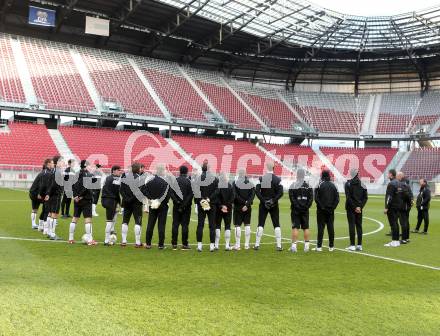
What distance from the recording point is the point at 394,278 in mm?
8125

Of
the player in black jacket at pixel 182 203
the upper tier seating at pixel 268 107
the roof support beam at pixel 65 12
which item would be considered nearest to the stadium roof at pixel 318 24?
the roof support beam at pixel 65 12

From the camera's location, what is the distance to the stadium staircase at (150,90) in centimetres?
4666

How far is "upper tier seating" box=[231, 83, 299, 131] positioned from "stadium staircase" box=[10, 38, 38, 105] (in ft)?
86.5

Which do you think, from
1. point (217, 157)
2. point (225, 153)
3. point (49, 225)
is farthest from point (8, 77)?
point (49, 225)

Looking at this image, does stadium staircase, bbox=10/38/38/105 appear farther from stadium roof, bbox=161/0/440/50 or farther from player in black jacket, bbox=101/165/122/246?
player in black jacket, bbox=101/165/122/246

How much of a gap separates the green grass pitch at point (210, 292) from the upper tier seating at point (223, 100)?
138 feet

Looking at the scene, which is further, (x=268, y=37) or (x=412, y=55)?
(x=412, y=55)

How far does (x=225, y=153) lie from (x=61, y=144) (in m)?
17.2

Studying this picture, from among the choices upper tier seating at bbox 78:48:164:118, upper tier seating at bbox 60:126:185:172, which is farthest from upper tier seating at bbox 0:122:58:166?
upper tier seating at bbox 78:48:164:118

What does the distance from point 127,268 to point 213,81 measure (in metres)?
49.7

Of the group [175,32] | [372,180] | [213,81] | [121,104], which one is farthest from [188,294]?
[213,81]

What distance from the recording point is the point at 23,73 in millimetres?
40719

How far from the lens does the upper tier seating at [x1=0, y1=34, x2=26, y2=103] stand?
37.9 metres

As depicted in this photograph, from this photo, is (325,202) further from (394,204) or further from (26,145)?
(26,145)
